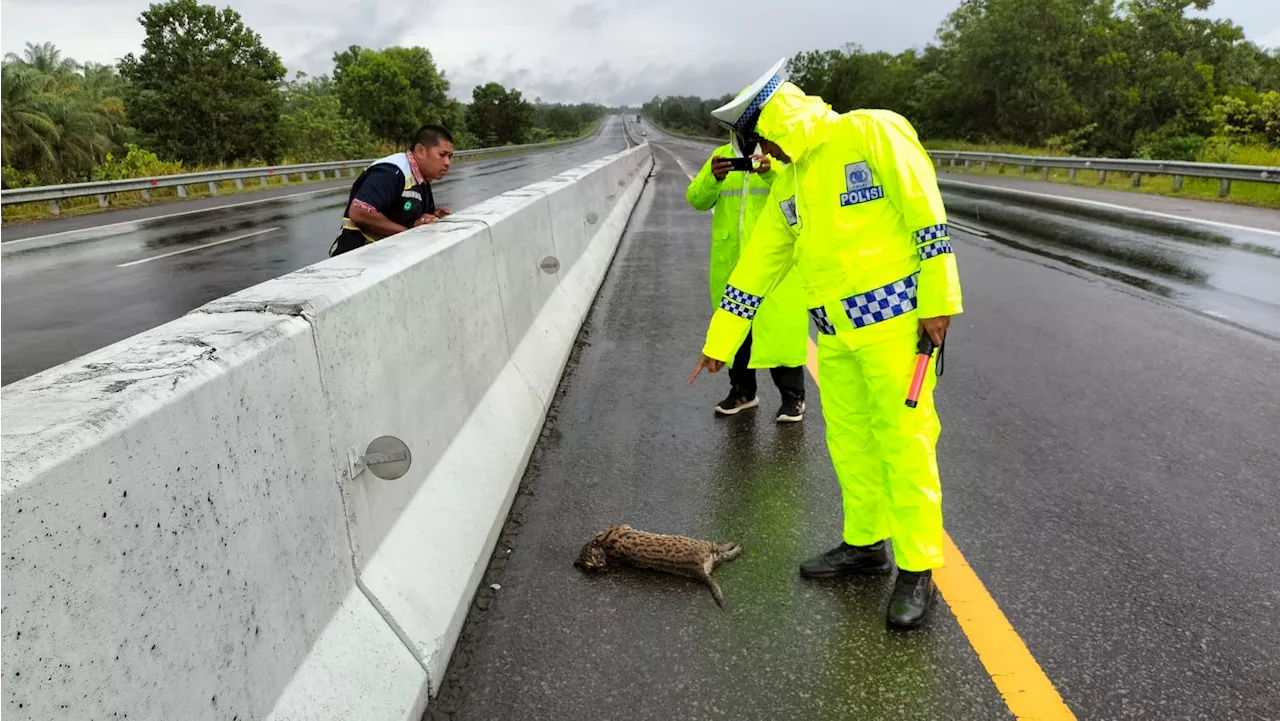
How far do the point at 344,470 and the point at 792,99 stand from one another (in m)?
2.07

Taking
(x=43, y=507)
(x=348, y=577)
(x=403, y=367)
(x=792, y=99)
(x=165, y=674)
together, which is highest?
(x=792, y=99)

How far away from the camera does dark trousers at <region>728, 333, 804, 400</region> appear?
16.4ft

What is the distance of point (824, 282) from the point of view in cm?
303

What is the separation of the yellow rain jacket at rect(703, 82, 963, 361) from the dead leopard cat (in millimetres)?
990

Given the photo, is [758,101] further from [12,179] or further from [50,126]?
[50,126]

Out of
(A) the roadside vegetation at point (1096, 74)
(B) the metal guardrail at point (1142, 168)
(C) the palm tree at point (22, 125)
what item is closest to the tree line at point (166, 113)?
(C) the palm tree at point (22, 125)

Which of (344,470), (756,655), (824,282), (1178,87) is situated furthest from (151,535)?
(1178,87)

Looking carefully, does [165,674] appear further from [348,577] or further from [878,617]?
[878,617]

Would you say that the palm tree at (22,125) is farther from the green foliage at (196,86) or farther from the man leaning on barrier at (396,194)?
the man leaning on barrier at (396,194)

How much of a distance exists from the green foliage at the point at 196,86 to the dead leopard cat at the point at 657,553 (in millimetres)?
42502

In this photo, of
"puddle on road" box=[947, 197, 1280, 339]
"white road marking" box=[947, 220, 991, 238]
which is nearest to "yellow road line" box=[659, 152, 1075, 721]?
"puddle on road" box=[947, 197, 1280, 339]

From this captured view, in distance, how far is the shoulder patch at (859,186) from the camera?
9.51 ft

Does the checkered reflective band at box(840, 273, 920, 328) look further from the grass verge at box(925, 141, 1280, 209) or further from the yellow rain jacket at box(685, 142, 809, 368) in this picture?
the grass verge at box(925, 141, 1280, 209)

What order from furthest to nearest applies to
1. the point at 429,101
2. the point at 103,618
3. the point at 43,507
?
the point at 429,101
the point at 103,618
the point at 43,507
